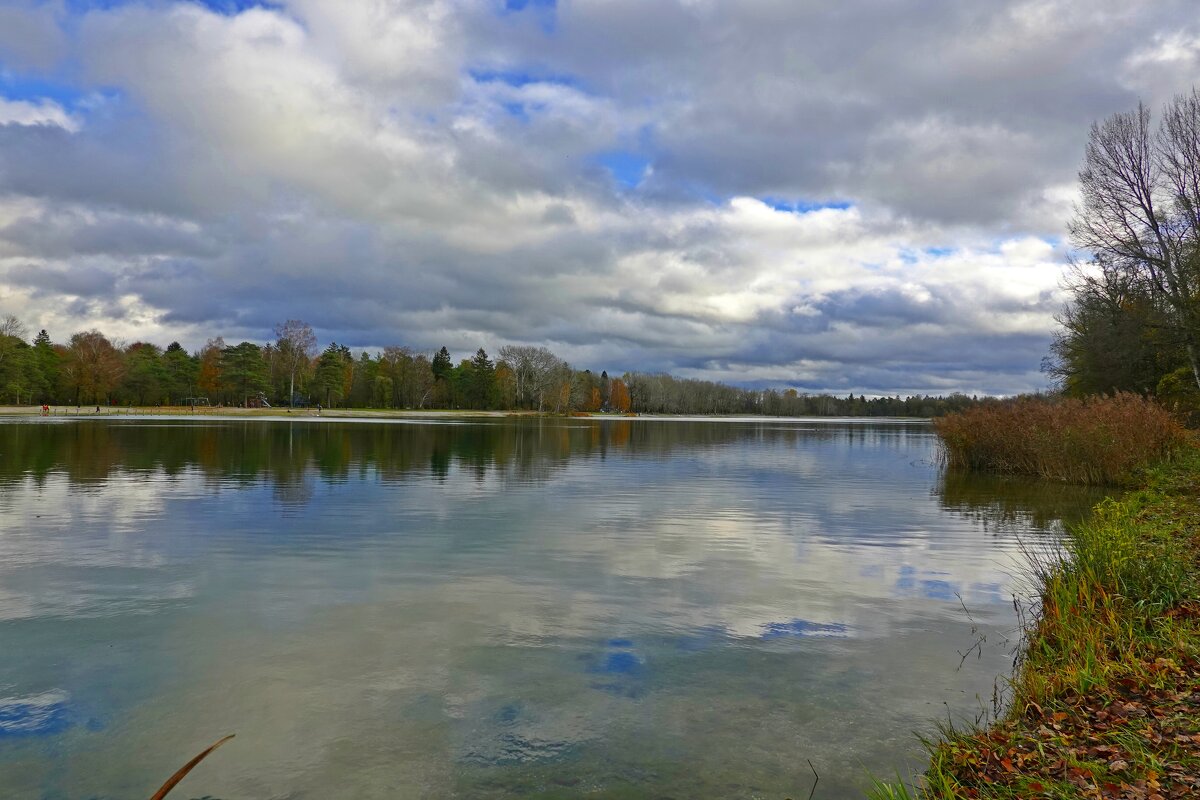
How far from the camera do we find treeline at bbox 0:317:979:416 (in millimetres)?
110812

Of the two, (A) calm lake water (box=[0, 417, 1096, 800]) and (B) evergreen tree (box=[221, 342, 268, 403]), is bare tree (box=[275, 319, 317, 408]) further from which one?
(A) calm lake water (box=[0, 417, 1096, 800])

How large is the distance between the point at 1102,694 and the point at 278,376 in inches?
5387

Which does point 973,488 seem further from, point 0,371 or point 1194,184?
point 0,371

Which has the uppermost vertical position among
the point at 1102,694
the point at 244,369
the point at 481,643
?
the point at 244,369

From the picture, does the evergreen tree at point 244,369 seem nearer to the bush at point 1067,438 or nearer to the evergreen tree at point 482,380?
the evergreen tree at point 482,380

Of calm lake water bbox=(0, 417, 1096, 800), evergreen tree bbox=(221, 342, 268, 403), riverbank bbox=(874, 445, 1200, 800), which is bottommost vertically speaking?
calm lake water bbox=(0, 417, 1096, 800)

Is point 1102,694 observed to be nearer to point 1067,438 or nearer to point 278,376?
point 1067,438

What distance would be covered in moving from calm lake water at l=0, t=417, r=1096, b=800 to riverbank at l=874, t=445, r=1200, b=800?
71cm

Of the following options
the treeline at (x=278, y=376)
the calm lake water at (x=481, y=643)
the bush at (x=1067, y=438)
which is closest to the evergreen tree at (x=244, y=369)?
the treeline at (x=278, y=376)

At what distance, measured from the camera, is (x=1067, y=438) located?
94.6ft

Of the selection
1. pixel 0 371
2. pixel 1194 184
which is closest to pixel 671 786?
pixel 1194 184

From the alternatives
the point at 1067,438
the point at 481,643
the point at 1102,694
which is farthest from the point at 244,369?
the point at 1102,694

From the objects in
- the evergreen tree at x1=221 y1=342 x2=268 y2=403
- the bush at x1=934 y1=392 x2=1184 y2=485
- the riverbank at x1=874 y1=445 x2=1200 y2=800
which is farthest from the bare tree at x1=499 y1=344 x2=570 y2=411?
the riverbank at x1=874 y1=445 x2=1200 y2=800

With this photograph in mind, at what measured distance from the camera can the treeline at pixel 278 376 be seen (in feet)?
364
